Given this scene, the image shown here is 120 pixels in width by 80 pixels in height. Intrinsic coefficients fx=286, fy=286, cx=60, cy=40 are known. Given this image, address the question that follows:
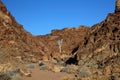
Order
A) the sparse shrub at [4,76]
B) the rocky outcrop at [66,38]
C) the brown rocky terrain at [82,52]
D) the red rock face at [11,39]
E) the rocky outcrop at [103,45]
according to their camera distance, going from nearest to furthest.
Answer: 1. the sparse shrub at [4,76]
2. the brown rocky terrain at [82,52]
3. the rocky outcrop at [103,45]
4. the red rock face at [11,39]
5. the rocky outcrop at [66,38]

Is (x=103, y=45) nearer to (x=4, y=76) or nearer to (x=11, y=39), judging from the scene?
(x=11, y=39)

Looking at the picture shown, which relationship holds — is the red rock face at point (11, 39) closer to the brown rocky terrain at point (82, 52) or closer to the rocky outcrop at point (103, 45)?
the brown rocky terrain at point (82, 52)

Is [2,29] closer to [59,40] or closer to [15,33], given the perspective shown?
[15,33]

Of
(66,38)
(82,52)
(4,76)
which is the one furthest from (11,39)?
Result: (66,38)

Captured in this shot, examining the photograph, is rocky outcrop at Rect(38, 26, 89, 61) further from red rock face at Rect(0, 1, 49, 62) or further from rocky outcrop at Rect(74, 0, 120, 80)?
rocky outcrop at Rect(74, 0, 120, 80)

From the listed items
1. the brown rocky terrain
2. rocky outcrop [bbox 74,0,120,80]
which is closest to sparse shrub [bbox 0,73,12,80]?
the brown rocky terrain

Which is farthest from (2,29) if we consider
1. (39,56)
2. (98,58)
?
(98,58)

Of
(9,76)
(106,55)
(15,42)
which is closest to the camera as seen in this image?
(9,76)

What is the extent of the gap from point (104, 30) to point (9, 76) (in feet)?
61.5

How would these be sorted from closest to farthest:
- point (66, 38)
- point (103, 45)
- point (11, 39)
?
point (103, 45) → point (11, 39) → point (66, 38)

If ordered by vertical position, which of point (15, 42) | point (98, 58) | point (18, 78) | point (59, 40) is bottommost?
point (18, 78)

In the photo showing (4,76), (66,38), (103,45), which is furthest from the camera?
(66,38)

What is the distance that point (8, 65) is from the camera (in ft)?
48.2

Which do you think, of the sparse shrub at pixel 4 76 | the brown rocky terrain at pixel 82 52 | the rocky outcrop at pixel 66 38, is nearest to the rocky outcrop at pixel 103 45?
the brown rocky terrain at pixel 82 52
